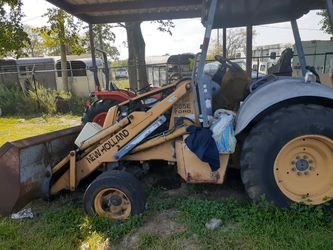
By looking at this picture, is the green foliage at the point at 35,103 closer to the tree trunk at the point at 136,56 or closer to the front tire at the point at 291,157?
the tree trunk at the point at 136,56

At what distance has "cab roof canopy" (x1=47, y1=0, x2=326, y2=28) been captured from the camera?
13.3 feet

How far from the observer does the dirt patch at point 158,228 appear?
319cm

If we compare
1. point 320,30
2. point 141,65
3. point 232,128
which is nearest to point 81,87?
point 141,65

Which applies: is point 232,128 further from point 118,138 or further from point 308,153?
point 118,138

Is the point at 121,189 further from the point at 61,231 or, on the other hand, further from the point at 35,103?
the point at 35,103

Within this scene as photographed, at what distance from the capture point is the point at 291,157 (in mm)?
3213

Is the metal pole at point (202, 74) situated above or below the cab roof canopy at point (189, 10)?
below

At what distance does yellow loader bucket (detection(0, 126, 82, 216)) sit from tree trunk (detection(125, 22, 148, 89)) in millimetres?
8094

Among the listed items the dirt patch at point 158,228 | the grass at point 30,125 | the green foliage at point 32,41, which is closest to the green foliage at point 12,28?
the green foliage at point 32,41

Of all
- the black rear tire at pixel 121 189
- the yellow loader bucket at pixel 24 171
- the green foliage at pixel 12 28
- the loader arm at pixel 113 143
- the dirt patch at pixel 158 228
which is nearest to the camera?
the dirt patch at pixel 158 228

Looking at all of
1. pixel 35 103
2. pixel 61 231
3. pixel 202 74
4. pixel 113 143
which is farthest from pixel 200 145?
pixel 35 103

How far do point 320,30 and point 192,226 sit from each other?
44.3 feet

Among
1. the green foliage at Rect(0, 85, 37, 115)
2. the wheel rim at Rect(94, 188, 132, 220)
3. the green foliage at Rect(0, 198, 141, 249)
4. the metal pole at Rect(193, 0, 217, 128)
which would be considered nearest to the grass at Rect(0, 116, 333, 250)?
the green foliage at Rect(0, 198, 141, 249)

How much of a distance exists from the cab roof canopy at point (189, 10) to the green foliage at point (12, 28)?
12.9ft
